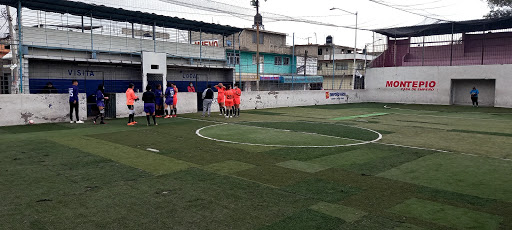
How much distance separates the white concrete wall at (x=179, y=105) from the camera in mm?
20438

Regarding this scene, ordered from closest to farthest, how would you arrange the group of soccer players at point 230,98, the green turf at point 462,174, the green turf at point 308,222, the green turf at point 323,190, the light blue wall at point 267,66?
the green turf at point 308,222, the green turf at point 323,190, the green turf at point 462,174, the group of soccer players at point 230,98, the light blue wall at point 267,66

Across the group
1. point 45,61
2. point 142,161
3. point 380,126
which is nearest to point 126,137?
point 142,161

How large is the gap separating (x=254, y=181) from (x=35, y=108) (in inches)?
561

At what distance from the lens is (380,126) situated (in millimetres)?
17422

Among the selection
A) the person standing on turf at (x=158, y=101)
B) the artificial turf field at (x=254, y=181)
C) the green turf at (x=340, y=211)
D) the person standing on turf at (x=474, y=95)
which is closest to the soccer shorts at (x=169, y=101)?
the person standing on turf at (x=158, y=101)

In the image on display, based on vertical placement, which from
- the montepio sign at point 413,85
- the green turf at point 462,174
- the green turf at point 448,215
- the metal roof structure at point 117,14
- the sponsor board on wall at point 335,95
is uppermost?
the metal roof structure at point 117,14

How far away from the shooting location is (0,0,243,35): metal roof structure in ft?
75.2

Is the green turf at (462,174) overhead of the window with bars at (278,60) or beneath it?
beneath

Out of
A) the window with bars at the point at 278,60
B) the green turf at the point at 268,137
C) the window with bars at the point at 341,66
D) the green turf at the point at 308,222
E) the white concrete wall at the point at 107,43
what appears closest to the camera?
the green turf at the point at 308,222

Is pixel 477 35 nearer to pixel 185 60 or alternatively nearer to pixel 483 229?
pixel 185 60

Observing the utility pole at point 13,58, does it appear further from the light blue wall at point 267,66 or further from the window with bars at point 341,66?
the window with bars at point 341,66

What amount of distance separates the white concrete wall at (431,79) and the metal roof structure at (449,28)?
206 inches

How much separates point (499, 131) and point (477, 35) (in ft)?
94.0

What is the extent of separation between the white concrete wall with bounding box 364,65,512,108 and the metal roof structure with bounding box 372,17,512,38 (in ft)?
17.1
